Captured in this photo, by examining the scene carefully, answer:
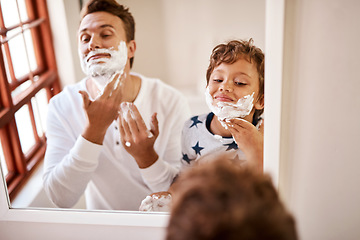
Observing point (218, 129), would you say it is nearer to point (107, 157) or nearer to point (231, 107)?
point (231, 107)

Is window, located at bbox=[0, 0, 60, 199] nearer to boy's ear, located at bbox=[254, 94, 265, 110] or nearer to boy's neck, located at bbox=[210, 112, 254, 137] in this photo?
boy's neck, located at bbox=[210, 112, 254, 137]

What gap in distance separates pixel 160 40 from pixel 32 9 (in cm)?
39

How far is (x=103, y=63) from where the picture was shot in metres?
1.12

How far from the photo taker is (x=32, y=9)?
3.67 feet

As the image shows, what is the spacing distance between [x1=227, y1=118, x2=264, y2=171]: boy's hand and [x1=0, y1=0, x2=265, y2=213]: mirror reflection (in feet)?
0.35

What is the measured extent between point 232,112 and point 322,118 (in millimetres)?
228

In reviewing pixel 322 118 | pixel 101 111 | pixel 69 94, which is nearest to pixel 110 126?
pixel 101 111

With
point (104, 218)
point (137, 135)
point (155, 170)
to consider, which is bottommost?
point (104, 218)

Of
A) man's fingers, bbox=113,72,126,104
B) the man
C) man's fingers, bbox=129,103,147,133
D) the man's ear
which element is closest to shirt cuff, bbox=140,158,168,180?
the man

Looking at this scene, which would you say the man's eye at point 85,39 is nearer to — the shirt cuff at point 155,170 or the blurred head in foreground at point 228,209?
the shirt cuff at point 155,170

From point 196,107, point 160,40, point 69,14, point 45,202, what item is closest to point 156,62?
point 160,40

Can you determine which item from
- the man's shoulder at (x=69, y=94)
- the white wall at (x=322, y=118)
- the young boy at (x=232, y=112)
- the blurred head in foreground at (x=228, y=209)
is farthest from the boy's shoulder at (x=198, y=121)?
the blurred head in foreground at (x=228, y=209)

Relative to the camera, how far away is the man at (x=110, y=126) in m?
1.11

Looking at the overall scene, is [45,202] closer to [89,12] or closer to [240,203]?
[89,12]
